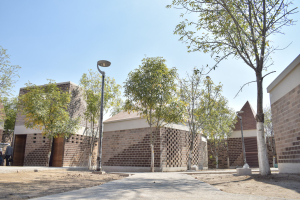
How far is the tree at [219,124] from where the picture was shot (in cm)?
1592

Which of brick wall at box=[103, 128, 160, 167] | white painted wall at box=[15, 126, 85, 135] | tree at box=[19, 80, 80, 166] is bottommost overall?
brick wall at box=[103, 128, 160, 167]

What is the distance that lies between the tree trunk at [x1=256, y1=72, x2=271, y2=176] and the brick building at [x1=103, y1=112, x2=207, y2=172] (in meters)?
5.77

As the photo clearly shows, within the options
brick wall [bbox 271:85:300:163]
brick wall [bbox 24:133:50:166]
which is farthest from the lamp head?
brick wall [bbox 24:133:50:166]

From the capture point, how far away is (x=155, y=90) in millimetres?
11492

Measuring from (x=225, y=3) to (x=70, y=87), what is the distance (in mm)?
13237

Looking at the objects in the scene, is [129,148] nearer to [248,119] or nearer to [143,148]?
[143,148]

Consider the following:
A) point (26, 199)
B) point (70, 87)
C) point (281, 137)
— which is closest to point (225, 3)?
point (281, 137)

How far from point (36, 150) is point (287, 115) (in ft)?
53.9

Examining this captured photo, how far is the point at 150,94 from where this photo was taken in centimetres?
1164

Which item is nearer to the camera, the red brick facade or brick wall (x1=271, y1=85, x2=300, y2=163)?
brick wall (x1=271, y1=85, x2=300, y2=163)

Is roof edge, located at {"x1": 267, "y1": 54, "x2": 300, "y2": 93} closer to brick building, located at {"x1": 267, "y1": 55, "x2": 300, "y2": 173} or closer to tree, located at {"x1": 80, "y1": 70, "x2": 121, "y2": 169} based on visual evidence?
brick building, located at {"x1": 267, "y1": 55, "x2": 300, "y2": 173}

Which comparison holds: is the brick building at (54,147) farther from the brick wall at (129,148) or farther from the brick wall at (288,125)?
the brick wall at (288,125)

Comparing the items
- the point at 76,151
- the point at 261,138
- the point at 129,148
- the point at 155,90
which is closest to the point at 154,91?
the point at 155,90

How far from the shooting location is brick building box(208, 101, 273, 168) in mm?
20906
